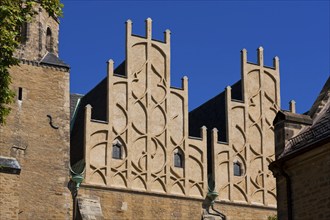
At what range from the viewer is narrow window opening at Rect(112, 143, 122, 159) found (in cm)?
2831

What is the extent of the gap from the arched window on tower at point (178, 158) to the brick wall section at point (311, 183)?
12151mm

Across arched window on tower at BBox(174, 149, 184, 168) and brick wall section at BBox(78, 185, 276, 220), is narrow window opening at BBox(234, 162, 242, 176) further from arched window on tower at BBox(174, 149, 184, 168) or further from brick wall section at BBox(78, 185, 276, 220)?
arched window on tower at BBox(174, 149, 184, 168)

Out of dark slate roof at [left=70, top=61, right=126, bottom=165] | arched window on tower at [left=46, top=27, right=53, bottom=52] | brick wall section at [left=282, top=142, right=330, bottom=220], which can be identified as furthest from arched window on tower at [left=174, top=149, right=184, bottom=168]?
brick wall section at [left=282, top=142, right=330, bottom=220]

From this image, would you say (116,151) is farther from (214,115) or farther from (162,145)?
(214,115)

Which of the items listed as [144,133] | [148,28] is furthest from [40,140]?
[148,28]

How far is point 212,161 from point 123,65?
5.00m

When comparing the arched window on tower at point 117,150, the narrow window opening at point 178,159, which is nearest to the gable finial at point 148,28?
the arched window on tower at point 117,150

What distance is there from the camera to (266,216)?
99.4ft

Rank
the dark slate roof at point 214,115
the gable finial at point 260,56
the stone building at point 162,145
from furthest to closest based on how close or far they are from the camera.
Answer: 1. the gable finial at point 260,56
2. the dark slate roof at point 214,115
3. the stone building at point 162,145

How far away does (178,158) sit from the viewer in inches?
1168

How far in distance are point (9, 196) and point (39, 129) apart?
346cm

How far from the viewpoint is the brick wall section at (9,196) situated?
23.5 m

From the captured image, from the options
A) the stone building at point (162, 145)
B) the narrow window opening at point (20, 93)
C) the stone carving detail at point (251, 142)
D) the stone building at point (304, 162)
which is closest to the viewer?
the stone building at point (304, 162)

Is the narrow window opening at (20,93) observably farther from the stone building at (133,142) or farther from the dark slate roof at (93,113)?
the dark slate roof at (93,113)
